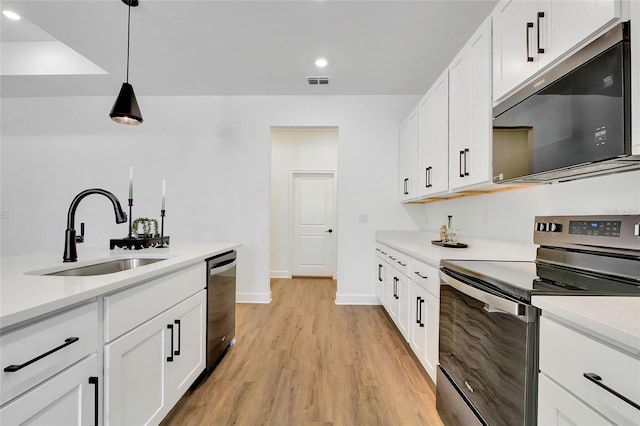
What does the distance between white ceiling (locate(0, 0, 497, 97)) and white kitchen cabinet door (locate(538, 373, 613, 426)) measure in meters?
2.46

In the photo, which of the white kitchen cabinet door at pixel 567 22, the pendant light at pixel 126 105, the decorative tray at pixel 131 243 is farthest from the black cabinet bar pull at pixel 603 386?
the pendant light at pixel 126 105

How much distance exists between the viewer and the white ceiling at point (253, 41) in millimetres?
2258

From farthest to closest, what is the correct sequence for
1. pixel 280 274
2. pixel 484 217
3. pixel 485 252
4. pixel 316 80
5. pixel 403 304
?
pixel 280 274
pixel 316 80
pixel 484 217
pixel 403 304
pixel 485 252

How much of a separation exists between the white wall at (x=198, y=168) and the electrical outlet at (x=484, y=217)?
129 centimetres

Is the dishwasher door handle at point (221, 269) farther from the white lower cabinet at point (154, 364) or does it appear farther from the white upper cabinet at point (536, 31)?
the white upper cabinet at point (536, 31)

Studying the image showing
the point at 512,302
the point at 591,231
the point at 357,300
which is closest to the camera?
the point at 512,302

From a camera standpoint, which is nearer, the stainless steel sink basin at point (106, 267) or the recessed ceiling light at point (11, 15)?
the stainless steel sink basin at point (106, 267)

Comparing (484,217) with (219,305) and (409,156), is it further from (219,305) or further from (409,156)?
(219,305)

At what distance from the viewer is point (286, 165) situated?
5441mm

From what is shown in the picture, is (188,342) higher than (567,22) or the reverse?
the reverse

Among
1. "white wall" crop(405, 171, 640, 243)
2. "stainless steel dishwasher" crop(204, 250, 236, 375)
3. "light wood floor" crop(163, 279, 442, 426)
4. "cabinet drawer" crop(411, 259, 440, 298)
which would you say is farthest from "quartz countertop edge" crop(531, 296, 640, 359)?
"stainless steel dishwasher" crop(204, 250, 236, 375)

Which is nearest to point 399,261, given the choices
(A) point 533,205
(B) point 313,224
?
(A) point 533,205

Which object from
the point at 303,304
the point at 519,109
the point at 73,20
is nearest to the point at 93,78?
the point at 73,20

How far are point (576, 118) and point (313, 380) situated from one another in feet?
6.67
